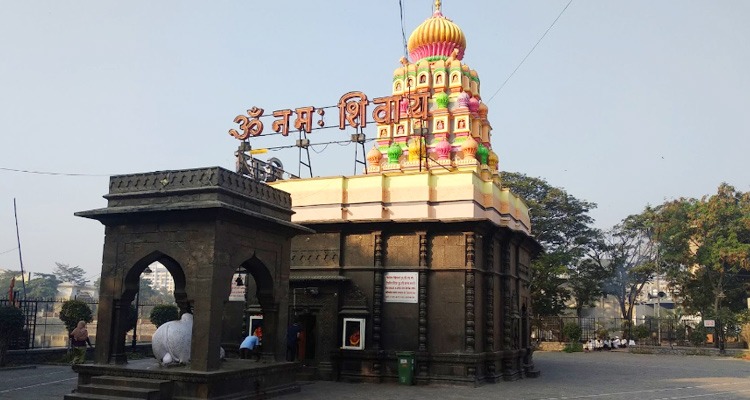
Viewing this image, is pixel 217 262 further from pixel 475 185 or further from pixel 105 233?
pixel 475 185

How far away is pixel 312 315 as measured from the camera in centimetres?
2077

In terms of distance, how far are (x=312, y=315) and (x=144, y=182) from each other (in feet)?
25.6

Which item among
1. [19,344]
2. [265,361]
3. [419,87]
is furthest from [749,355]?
[19,344]

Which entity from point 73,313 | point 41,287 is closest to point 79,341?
point 73,313

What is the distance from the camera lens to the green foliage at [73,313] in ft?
84.0

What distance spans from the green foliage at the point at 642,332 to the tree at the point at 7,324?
39993 mm

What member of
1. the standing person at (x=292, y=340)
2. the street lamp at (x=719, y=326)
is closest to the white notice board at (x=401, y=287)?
the standing person at (x=292, y=340)

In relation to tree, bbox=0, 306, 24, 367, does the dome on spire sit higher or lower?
higher

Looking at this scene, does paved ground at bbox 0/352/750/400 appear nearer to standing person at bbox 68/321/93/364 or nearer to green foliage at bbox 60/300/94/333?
standing person at bbox 68/321/93/364

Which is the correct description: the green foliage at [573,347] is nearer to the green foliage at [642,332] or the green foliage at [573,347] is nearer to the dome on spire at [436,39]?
the green foliage at [642,332]

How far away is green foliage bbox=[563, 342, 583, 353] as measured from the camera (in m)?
40.6

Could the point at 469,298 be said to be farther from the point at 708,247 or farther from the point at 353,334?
the point at 708,247

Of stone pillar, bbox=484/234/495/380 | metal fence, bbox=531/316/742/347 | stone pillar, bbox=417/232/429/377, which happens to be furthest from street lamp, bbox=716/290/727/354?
stone pillar, bbox=417/232/429/377

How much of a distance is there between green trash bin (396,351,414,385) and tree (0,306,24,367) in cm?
1260
